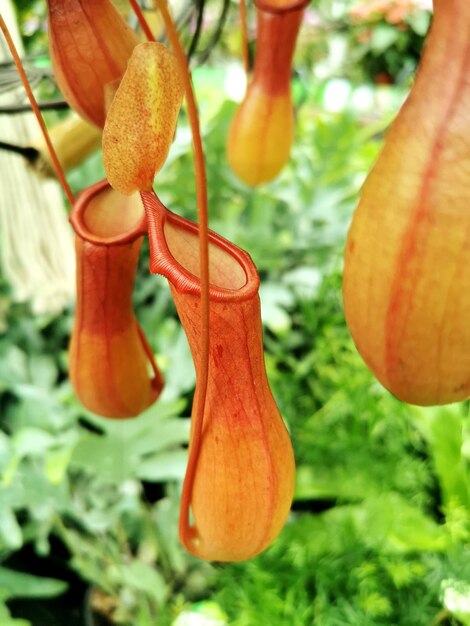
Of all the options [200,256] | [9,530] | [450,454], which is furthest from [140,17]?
[450,454]

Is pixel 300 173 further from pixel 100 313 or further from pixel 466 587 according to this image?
pixel 100 313

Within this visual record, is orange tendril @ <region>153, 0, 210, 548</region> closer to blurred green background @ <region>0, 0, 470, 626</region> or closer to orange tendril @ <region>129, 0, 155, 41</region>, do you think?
orange tendril @ <region>129, 0, 155, 41</region>


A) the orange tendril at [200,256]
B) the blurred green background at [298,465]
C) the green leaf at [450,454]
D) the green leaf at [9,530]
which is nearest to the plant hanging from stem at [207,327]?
the orange tendril at [200,256]

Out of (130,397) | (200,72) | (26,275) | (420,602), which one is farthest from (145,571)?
(200,72)

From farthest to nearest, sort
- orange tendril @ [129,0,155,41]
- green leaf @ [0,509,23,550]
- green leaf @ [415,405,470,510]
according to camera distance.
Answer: green leaf @ [415,405,470,510]
green leaf @ [0,509,23,550]
orange tendril @ [129,0,155,41]

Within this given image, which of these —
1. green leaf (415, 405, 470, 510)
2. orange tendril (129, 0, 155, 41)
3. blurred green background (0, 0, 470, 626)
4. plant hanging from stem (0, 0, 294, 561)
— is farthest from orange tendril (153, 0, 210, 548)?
green leaf (415, 405, 470, 510)

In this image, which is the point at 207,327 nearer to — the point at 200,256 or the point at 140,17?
the point at 200,256

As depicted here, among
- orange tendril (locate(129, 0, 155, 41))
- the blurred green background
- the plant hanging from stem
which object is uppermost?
orange tendril (locate(129, 0, 155, 41))
